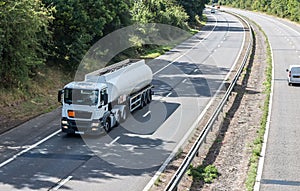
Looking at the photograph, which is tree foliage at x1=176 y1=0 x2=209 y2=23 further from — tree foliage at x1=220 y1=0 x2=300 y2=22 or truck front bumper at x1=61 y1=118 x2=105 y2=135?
truck front bumper at x1=61 y1=118 x2=105 y2=135

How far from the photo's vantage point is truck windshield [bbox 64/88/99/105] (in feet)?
73.1

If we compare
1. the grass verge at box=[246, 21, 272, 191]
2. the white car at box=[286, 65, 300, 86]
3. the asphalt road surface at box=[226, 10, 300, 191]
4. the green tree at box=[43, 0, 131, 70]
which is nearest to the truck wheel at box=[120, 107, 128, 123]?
the grass verge at box=[246, 21, 272, 191]

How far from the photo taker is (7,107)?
27.5 m

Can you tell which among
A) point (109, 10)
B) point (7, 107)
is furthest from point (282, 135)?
point (109, 10)

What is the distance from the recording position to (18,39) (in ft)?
91.4

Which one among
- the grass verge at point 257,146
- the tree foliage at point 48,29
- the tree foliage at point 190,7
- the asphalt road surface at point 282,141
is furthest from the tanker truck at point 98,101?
the tree foliage at point 190,7

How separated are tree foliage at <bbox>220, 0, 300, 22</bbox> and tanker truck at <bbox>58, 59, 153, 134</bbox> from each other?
86.5 meters

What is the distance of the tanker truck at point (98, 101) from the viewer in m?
22.3

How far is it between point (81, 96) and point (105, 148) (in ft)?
9.60

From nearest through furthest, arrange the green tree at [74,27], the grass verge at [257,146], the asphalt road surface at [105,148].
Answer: the grass verge at [257,146] < the asphalt road surface at [105,148] < the green tree at [74,27]

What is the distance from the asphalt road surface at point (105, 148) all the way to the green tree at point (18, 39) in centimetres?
341

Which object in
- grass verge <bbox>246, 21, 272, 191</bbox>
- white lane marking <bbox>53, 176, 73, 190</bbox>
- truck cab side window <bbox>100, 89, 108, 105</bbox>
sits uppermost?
truck cab side window <bbox>100, 89, 108, 105</bbox>

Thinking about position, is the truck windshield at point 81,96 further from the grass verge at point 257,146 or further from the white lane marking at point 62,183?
the grass verge at point 257,146

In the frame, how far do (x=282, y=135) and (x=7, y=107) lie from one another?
48.7 ft
